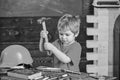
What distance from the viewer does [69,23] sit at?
286cm

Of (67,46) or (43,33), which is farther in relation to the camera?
(43,33)

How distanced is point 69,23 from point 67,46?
27 cm

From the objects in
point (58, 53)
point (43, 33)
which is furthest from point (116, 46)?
point (43, 33)

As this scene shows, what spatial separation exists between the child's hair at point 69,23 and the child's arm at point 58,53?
23cm

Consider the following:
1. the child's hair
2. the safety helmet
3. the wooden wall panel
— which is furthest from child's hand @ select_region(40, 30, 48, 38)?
the safety helmet

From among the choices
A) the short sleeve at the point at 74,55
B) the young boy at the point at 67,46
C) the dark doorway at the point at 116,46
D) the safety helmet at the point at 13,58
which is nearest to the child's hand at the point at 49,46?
the young boy at the point at 67,46

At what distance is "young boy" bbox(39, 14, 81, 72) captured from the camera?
2812mm

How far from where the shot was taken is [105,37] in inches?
122

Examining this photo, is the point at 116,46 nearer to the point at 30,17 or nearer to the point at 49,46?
the point at 49,46

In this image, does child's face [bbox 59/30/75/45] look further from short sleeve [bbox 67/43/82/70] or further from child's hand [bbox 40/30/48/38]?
child's hand [bbox 40/30/48/38]

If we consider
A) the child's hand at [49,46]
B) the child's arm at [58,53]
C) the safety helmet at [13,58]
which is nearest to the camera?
the safety helmet at [13,58]

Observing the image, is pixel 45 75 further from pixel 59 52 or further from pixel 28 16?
pixel 28 16

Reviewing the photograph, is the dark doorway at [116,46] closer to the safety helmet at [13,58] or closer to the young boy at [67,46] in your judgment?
the young boy at [67,46]

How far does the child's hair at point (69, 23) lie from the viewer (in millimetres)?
2846
